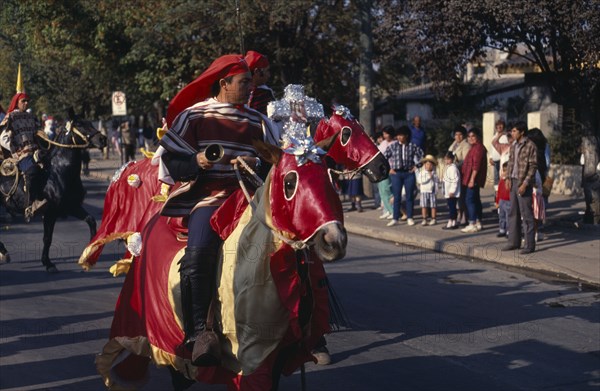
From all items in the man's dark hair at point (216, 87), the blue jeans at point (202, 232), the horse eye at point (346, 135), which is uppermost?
the man's dark hair at point (216, 87)

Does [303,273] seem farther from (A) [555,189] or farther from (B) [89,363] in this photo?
(A) [555,189]

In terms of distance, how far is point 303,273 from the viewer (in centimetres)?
544

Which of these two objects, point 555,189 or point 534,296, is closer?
point 534,296

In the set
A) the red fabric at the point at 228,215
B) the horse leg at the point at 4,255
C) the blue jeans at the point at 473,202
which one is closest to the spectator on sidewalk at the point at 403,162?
the blue jeans at the point at 473,202

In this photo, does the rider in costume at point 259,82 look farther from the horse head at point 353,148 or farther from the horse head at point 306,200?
the horse head at point 306,200

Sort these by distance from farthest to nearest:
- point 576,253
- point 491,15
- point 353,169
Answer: point 491,15 < point 576,253 < point 353,169

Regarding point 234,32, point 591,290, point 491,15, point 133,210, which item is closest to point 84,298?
point 133,210

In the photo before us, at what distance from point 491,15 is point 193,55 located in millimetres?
11381

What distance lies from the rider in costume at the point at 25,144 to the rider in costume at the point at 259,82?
22.6 ft

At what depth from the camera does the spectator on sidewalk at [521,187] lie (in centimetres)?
1366

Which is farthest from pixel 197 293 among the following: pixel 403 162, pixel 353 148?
pixel 403 162

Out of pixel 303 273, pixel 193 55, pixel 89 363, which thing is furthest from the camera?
pixel 193 55

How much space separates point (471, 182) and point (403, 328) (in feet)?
24.6

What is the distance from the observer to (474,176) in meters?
16.6
